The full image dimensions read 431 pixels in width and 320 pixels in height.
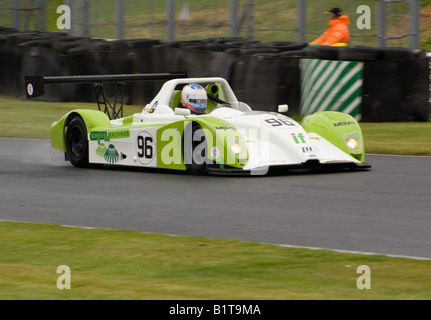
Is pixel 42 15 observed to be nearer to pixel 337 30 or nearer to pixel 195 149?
pixel 337 30

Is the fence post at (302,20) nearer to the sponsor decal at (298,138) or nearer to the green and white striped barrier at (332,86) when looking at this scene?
the green and white striped barrier at (332,86)

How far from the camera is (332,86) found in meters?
15.3

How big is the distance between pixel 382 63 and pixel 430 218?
812 centimetres

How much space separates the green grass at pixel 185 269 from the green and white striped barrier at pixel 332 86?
8.88 meters

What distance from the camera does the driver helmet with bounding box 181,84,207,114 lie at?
35.4 ft

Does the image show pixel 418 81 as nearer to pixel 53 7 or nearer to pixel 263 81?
pixel 263 81

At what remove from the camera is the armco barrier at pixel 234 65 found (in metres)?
15.2

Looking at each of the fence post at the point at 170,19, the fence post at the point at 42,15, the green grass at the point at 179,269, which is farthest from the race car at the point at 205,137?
the fence post at the point at 42,15

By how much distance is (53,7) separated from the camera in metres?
26.3

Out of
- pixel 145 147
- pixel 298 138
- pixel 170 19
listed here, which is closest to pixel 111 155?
pixel 145 147

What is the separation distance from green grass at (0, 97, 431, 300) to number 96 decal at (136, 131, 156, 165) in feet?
10.6

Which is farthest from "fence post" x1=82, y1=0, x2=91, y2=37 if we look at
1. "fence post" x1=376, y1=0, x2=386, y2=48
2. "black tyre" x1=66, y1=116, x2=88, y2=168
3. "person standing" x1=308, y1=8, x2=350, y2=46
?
"black tyre" x1=66, y1=116, x2=88, y2=168

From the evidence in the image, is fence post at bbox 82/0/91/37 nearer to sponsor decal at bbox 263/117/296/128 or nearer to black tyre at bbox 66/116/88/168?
black tyre at bbox 66/116/88/168
